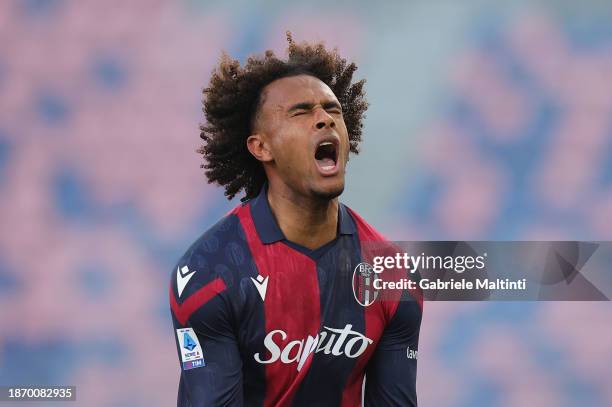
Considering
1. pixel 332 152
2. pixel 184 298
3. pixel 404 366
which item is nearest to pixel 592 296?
pixel 404 366

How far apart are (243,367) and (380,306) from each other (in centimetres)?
59

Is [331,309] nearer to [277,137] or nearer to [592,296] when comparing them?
[277,137]

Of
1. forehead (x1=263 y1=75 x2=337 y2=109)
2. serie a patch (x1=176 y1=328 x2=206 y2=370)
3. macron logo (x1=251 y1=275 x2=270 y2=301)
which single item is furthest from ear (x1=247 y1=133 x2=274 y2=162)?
serie a patch (x1=176 y1=328 x2=206 y2=370)

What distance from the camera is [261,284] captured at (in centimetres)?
328

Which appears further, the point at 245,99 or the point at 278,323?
the point at 245,99

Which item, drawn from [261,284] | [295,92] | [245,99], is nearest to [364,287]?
[261,284]

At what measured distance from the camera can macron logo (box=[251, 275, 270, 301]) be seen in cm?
327

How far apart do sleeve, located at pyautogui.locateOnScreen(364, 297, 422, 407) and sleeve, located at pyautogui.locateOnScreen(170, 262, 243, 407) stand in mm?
607

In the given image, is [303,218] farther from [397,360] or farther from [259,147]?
[397,360]

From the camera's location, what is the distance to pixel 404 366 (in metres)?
3.52

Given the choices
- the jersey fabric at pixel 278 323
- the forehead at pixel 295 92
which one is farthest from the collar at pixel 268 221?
the forehead at pixel 295 92

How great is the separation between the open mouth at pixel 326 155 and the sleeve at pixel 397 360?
2.07ft

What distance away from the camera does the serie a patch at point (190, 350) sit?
128 inches

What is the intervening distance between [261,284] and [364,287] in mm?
418
